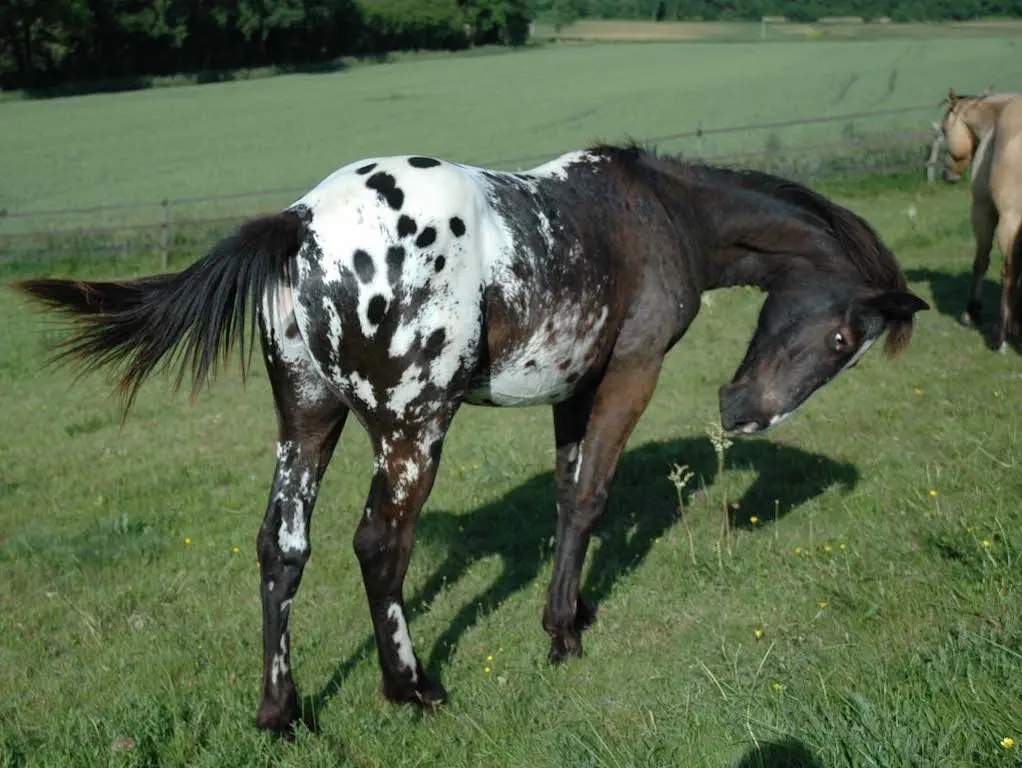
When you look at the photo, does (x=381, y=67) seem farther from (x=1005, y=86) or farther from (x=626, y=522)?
(x=626, y=522)

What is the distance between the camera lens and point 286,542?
439 cm

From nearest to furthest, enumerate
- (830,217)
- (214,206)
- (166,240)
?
(830,217) < (166,240) < (214,206)

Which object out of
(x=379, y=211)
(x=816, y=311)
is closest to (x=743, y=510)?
(x=816, y=311)

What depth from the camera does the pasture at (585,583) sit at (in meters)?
3.60

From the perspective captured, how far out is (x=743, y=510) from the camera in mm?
6551

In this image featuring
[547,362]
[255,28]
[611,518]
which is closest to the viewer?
[547,362]

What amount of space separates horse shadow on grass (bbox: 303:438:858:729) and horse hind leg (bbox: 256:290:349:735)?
60 centimetres

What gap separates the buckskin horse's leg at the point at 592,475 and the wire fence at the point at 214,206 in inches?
493

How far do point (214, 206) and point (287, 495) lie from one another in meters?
19.2

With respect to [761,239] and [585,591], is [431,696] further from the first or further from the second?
[761,239]

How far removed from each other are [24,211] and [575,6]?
1862 inches

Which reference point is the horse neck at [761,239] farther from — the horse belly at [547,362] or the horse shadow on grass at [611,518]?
the horse shadow on grass at [611,518]

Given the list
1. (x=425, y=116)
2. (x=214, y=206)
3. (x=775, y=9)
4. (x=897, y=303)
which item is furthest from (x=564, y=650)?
(x=775, y=9)

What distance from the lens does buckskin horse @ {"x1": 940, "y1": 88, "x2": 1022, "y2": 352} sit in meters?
9.61
